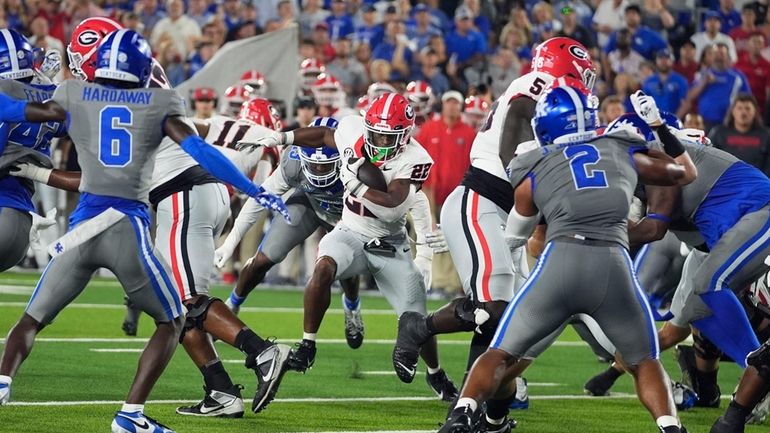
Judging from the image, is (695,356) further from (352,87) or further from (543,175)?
(352,87)

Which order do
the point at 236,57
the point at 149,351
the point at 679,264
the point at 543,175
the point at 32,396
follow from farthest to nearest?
1. the point at 236,57
2. the point at 679,264
3. the point at 32,396
4. the point at 149,351
5. the point at 543,175

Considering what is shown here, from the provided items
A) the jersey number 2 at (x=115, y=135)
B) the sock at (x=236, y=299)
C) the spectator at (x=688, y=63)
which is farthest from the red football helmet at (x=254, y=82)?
the jersey number 2 at (x=115, y=135)

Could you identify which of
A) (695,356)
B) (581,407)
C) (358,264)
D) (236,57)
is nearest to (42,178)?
(358,264)

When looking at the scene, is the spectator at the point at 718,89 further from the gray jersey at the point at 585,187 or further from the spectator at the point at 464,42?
the gray jersey at the point at 585,187

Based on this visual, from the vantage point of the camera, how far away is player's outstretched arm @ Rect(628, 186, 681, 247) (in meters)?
6.22

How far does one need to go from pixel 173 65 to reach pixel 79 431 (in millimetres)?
10716

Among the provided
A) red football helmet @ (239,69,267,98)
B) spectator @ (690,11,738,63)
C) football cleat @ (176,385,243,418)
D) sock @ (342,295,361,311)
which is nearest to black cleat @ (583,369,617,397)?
sock @ (342,295,361,311)

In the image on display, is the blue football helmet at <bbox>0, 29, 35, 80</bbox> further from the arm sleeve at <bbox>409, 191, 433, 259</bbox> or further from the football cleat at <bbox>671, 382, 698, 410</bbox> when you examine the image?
the football cleat at <bbox>671, 382, 698, 410</bbox>

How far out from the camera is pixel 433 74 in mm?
16234

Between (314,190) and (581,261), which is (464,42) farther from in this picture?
(581,261)

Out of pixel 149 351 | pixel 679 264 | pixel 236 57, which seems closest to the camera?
pixel 149 351

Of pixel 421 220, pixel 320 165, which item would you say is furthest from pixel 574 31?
pixel 421 220

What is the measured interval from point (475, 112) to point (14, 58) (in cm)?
793

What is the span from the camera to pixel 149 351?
5859 mm
